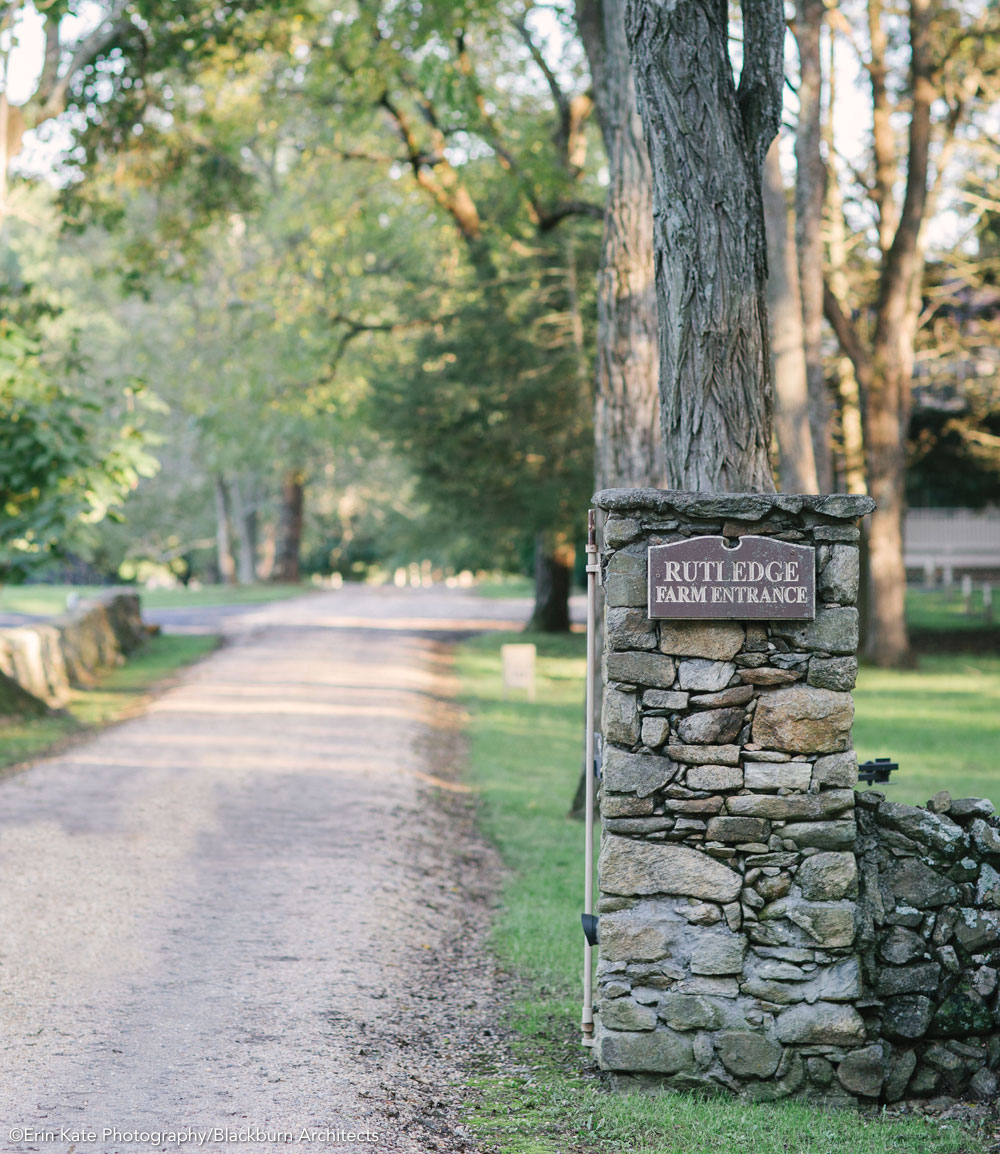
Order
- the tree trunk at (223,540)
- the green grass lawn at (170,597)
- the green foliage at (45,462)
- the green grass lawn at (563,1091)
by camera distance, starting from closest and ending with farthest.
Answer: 1. the green grass lawn at (563,1091)
2. the green foliage at (45,462)
3. the green grass lawn at (170,597)
4. the tree trunk at (223,540)

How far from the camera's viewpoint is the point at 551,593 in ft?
89.8

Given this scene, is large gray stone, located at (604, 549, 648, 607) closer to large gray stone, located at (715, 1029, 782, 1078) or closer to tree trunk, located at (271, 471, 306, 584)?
large gray stone, located at (715, 1029, 782, 1078)

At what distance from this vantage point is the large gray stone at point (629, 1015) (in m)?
5.48

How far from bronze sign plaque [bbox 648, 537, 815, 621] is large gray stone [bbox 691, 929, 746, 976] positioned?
4.37 ft

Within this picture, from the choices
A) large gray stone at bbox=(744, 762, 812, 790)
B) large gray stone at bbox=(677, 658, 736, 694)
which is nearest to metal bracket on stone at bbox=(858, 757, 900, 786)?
large gray stone at bbox=(744, 762, 812, 790)

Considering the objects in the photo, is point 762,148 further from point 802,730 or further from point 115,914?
point 115,914

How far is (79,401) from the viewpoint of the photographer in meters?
14.5

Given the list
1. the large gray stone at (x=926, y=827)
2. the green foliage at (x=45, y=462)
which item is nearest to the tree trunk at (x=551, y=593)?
the green foliage at (x=45, y=462)

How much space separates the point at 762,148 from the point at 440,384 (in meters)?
16.8

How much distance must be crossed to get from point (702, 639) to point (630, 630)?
0.99 feet

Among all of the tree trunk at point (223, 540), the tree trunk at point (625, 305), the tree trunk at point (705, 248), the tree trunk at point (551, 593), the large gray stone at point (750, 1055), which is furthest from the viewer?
the tree trunk at point (223, 540)

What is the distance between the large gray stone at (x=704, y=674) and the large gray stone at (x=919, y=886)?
3.79ft

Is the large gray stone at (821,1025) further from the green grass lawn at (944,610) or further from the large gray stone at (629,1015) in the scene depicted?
the green grass lawn at (944,610)

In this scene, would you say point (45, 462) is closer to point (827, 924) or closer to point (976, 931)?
point (827, 924)
